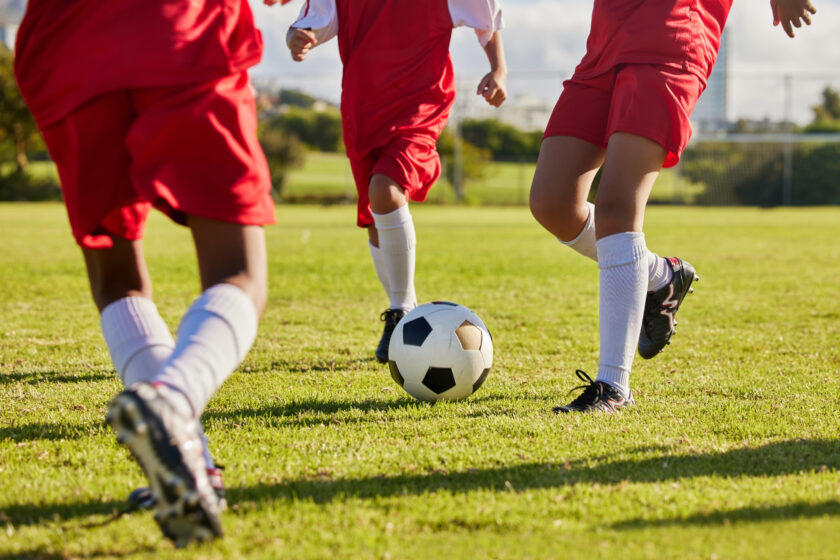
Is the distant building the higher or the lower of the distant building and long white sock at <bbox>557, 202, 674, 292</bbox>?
the lower

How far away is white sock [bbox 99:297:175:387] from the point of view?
2.06 m

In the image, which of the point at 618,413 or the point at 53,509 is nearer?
the point at 53,509

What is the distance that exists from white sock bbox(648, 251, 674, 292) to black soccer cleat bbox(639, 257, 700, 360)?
0.06 feet

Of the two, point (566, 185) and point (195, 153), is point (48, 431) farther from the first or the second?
point (566, 185)

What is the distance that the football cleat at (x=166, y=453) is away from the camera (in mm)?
1666

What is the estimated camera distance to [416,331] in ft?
11.7

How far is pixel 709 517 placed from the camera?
201 cm

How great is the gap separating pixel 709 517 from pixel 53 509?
5.04 ft

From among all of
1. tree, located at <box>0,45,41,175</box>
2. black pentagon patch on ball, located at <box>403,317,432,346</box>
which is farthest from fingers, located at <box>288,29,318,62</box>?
tree, located at <box>0,45,41,175</box>

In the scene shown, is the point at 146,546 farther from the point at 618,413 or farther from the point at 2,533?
the point at 618,413

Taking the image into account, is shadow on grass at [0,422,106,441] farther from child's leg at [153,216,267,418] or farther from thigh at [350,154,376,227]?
thigh at [350,154,376,227]

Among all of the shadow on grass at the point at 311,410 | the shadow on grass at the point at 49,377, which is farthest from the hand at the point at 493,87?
the shadow on grass at the point at 49,377

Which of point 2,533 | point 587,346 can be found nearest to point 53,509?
point 2,533

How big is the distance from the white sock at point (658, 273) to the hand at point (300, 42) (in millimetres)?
1667
